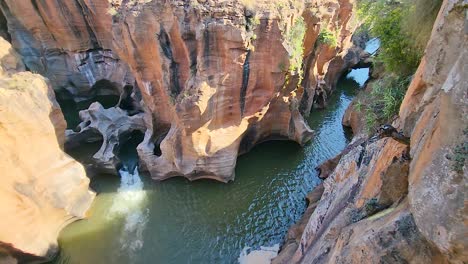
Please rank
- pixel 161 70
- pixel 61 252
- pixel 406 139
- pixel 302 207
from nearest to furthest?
pixel 406 139 → pixel 61 252 → pixel 302 207 → pixel 161 70

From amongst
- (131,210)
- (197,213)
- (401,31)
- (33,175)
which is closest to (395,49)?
(401,31)

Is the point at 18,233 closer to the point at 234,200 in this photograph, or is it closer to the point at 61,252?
the point at 61,252

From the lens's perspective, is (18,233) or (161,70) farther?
(161,70)

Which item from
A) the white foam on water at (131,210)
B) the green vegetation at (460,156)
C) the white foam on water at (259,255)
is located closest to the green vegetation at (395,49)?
the green vegetation at (460,156)

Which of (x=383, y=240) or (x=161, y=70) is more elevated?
(x=383, y=240)

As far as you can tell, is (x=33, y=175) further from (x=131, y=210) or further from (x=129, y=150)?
(x=129, y=150)

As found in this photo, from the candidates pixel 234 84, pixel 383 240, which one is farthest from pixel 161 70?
pixel 383 240
